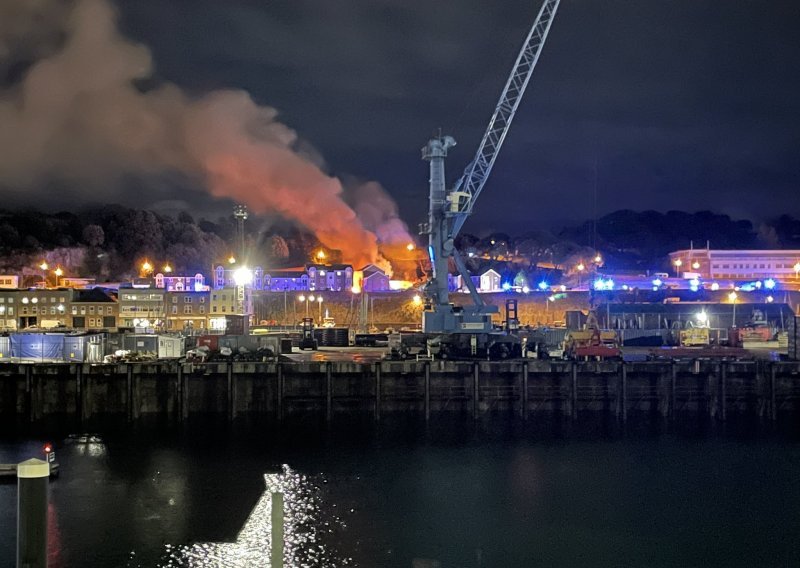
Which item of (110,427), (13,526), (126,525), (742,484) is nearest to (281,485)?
(126,525)

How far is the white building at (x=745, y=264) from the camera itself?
259ft

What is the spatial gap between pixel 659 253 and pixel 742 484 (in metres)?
128

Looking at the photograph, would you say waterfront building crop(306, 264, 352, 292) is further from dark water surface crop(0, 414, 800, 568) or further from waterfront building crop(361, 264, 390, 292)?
dark water surface crop(0, 414, 800, 568)

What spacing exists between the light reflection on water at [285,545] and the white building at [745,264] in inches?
2874

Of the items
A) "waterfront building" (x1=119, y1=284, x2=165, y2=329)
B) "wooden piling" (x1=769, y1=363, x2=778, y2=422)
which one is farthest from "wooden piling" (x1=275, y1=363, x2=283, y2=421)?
"waterfront building" (x1=119, y1=284, x2=165, y2=329)

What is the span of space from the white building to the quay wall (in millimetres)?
59030

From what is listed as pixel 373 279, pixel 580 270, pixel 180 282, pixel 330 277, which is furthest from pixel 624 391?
pixel 580 270

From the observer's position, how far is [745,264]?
261 ft

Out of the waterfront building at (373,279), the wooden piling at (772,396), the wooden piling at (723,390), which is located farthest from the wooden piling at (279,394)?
the waterfront building at (373,279)

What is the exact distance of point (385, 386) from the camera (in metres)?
24.5

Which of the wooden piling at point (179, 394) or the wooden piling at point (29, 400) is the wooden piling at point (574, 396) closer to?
the wooden piling at point (179, 394)

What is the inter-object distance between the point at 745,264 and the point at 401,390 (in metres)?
68.1

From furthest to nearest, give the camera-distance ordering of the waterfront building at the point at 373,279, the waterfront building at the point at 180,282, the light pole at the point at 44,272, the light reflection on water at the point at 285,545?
the light pole at the point at 44,272 → the waterfront building at the point at 373,279 → the waterfront building at the point at 180,282 → the light reflection on water at the point at 285,545

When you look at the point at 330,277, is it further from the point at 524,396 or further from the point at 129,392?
the point at 524,396
